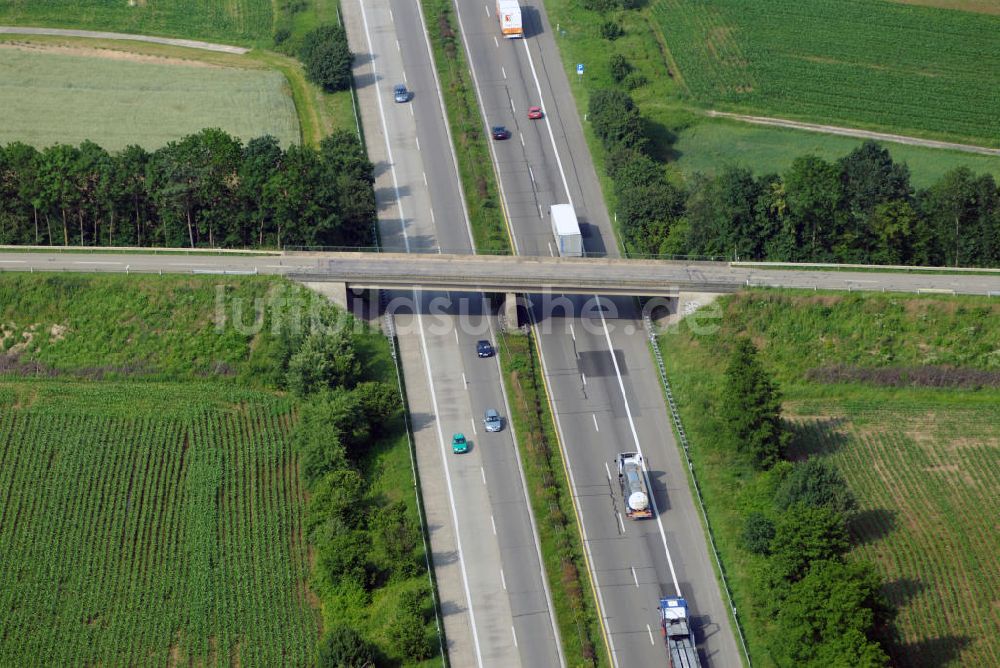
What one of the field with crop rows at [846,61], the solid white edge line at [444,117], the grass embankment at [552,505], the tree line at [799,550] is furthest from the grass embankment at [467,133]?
the tree line at [799,550]

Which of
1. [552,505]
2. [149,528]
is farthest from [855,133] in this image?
[149,528]

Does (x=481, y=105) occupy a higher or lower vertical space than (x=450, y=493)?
higher

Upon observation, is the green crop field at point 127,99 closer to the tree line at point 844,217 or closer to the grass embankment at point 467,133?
the grass embankment at point 467,133

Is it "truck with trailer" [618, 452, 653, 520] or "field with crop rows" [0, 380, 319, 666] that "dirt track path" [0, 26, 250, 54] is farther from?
"truck with trailer" [618, 452, 653, 520]

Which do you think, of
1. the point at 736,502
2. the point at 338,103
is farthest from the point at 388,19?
the point at 736,502

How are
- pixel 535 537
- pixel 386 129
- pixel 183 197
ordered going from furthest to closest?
1. pixel 386 129
2. pixel 183 197
3. pixel 535 537

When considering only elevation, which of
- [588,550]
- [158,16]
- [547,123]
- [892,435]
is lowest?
[588,550]

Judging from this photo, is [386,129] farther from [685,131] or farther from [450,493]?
[450,493]
